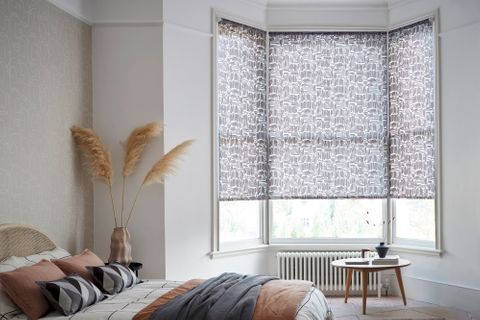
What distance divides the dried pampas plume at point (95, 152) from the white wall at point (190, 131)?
57 centimetres

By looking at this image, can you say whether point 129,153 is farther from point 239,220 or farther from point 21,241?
point 239,220

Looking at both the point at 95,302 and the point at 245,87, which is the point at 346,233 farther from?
the point at 95,302

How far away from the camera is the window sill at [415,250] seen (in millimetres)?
5869

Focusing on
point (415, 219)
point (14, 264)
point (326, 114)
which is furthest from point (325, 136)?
point (14, 264)

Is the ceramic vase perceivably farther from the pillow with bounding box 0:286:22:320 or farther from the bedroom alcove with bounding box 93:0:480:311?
the pillow with bounding box 0:286:22:320

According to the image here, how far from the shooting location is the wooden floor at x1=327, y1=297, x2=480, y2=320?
5344 millimetres

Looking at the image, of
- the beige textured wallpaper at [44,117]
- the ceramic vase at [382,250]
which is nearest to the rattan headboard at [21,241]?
the beige textured wallpaper at [44,117]

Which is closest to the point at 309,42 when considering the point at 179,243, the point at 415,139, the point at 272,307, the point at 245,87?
the point at 245,87

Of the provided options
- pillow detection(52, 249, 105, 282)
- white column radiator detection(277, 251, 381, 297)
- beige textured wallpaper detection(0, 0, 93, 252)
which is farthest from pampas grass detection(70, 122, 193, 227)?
white column radiator detection(277, 251, 381, 297)

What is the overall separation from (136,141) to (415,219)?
9.67ft

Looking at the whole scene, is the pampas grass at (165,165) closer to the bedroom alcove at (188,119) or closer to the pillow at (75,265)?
the bedroom alcove at (188,119)

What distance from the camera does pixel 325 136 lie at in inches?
253

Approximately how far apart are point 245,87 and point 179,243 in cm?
176

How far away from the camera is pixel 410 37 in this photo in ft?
20.4
